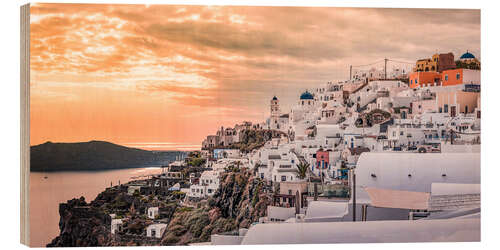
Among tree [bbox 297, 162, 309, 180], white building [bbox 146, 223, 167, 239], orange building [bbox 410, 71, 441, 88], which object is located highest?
orange building [bbox 410, 71, 441, 88]

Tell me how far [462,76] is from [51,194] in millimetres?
6198

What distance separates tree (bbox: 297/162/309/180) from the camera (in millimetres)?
7949

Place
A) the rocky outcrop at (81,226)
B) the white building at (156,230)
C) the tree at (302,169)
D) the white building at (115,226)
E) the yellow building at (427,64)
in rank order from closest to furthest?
1. the rocky outcrop at (81,226)
2. the white building at (115,226)
3. the white building at (156,230)
4. the yellow building at (427,64)
5. the tree at (302,169)

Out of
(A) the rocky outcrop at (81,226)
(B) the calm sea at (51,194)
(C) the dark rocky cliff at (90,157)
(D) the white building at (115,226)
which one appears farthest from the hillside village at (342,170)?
(B) the calm sea at (51,194)

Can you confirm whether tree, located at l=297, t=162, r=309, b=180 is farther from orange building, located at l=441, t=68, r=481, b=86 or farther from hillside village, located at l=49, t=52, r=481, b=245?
orange building, located at l=441, t=68, r=481, b=86

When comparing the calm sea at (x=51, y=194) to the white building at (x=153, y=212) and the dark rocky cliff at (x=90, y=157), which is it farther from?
the white building at (x=153, y=212)

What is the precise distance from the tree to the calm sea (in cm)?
291

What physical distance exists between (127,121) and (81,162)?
2.79ft

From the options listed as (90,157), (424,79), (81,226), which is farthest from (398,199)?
(81,226)

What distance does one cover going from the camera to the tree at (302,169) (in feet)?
26.1

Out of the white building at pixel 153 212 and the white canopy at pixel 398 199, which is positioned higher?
the white canopy at pixel 398 199

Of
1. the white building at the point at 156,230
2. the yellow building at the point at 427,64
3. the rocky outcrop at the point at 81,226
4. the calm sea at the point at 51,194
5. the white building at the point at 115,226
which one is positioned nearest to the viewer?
the calm sea at the point at 51,194

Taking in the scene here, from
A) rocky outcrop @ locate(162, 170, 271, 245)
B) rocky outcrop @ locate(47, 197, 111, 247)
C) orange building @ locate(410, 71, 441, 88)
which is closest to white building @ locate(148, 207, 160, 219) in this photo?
rocky outcrop @ locate(162, 170, 271, 245)

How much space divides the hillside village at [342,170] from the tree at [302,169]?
0.02 metres
